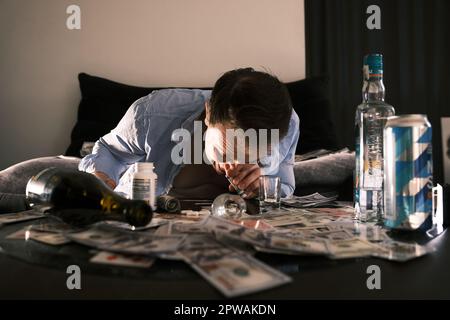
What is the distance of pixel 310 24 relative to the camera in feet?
8.98

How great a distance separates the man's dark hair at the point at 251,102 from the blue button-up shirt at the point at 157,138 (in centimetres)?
40

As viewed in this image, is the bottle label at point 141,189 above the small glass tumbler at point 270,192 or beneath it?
above

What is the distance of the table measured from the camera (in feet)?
1.40

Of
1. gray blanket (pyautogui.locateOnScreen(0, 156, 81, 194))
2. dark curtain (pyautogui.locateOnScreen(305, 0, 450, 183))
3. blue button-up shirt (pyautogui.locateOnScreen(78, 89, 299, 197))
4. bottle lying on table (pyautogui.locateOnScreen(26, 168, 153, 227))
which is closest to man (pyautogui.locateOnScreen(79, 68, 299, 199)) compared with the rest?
blue button-up shirt (pyautogui.locateOnScreen(78, 89, 299, 197))

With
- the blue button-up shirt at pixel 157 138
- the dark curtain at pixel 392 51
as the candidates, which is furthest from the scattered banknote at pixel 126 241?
the dark curtain at pixel 392 51

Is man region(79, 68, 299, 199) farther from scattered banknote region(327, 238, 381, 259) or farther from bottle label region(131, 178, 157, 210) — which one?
scattered banknote region(327, 238, 381, 259)

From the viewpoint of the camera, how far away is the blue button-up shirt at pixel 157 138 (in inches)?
57.1

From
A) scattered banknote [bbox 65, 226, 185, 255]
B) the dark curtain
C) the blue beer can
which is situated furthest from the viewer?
the dark curtain

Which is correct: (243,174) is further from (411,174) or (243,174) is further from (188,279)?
(188,279)

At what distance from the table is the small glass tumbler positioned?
0.50 meters

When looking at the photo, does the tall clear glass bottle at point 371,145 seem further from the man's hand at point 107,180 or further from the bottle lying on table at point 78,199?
the man's hand at point 107,180

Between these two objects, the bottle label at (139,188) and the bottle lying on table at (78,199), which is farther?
the bottle label at (139,188)

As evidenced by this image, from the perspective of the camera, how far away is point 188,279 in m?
0.47

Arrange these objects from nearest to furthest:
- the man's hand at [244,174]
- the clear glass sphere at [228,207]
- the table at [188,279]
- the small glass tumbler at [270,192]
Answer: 1. the table at [188,279]
2. the clear glass sphere at [228,207]
3. the small glass tumbler at [270,192]
4. the man's hand at [244,174]
